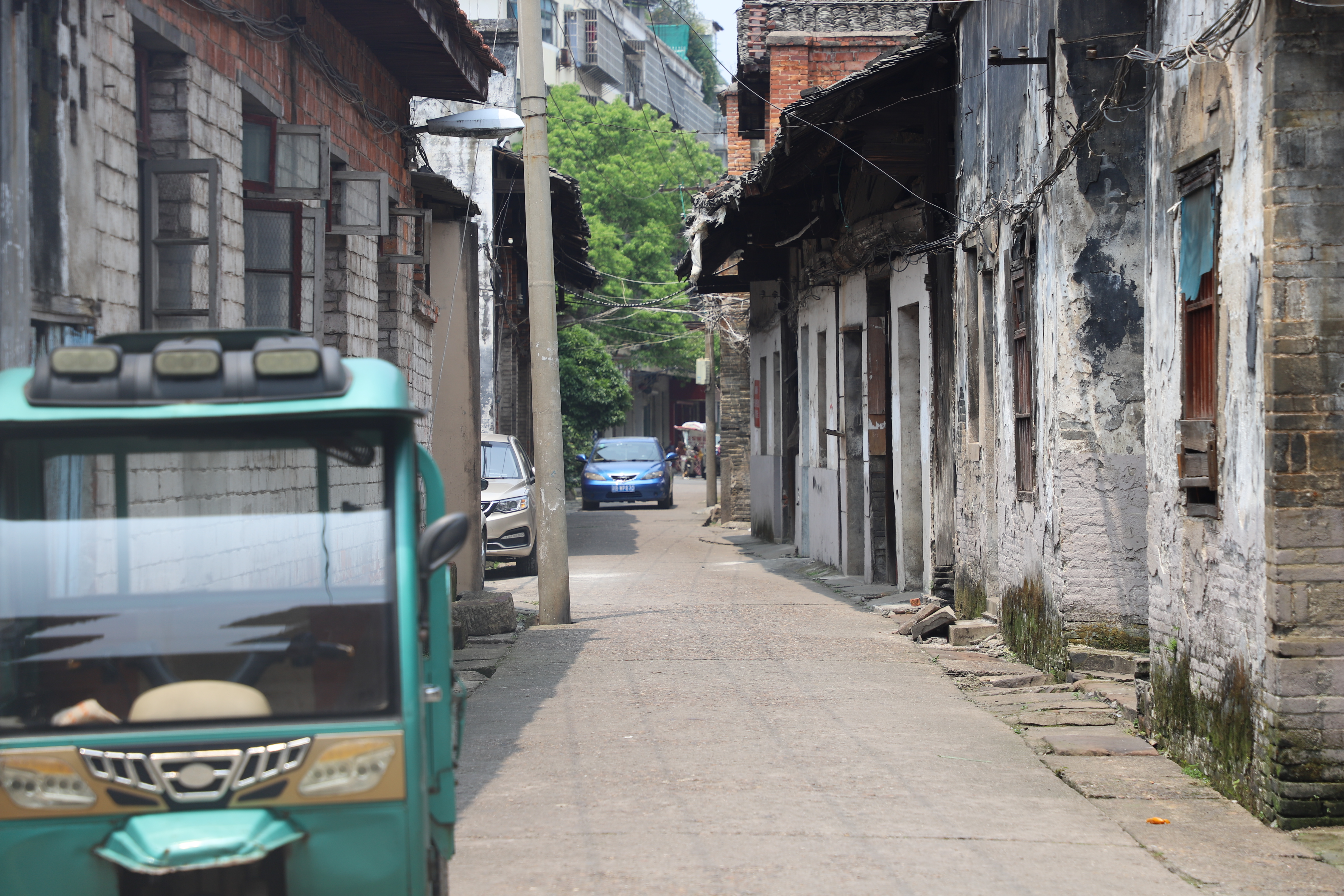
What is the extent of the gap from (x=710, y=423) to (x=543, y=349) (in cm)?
1901

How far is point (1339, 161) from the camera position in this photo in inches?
220

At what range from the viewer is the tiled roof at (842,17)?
69.8ft

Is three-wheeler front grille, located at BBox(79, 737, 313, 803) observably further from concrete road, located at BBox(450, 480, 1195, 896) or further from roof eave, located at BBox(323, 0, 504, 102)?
roof eave, located at BBox(323, 0, 504, 102)

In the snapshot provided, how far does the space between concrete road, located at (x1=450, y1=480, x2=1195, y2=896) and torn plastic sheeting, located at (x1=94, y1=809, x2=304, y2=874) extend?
1458 mm

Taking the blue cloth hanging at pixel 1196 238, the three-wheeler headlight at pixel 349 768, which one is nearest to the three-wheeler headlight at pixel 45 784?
the three-wheeler headlight at pixel 349 768

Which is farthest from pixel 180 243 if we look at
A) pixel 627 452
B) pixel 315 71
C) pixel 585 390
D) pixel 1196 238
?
pixel 585 390

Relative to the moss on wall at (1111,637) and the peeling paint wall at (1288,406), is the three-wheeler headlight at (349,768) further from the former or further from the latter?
the moss on wall at (1111,637)

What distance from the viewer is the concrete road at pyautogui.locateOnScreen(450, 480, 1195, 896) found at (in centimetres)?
496

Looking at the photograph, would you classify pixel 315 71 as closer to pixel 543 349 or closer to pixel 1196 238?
pixel 543 349

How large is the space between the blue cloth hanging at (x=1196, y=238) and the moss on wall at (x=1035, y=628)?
307 centimetres

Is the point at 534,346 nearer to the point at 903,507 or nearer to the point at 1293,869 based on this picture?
the point at 903,507

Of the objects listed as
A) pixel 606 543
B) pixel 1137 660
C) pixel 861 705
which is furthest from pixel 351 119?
pixel 606 543

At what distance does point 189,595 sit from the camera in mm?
3717

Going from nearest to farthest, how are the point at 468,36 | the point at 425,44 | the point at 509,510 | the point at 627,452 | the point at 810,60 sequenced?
the point at 425,44 < the point at 468,36 < the point at 509,510 < the point at 810,60 < the point at 627,452
